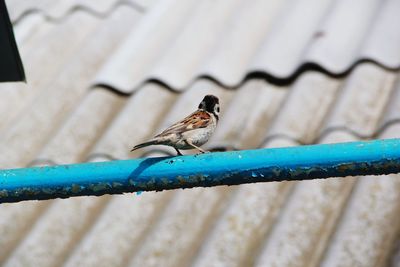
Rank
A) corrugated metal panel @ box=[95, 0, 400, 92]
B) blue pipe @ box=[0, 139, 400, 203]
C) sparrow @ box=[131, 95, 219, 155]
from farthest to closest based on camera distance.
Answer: corrugated metal panel @ box=[95, 0, 400, 92] → sparrow @ box=[131, 95, 219, 155] → blue pipe @ box=[0, 139, 400, 203]

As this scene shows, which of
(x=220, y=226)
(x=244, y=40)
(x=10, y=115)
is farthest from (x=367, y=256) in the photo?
(x=10, y=115)

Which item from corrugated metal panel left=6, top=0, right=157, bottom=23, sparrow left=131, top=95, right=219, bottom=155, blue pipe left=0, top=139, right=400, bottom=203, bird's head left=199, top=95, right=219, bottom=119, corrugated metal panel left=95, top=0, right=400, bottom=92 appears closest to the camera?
blue pipe left=0, top=139, right=400, bottom=203

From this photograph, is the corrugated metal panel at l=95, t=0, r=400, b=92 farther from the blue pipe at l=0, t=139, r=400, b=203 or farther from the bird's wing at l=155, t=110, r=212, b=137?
the blue pipe at l=0, t=139, r=400, b=203

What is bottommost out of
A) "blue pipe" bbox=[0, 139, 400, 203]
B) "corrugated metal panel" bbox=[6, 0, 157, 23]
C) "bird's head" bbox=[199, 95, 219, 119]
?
"blue pipe" bbox=[0, 139, 400, 203]

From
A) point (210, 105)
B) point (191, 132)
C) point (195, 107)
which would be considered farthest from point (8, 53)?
point (195, 107)

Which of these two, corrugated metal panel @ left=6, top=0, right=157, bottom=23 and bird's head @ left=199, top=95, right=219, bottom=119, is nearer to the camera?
bird's head @ left=199, top=95, right=219, bottom=119

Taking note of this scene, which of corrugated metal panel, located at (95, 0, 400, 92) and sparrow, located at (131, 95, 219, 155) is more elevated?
corrugated metal panel, located at (95, 0, 400, 92)

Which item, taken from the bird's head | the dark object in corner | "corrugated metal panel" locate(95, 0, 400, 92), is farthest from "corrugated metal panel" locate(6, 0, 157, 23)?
the dark object in corner
